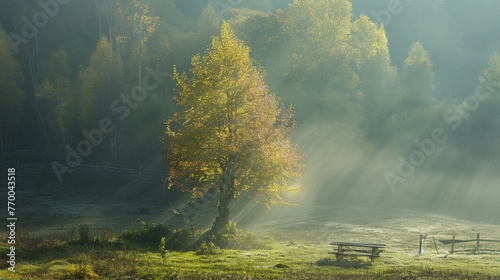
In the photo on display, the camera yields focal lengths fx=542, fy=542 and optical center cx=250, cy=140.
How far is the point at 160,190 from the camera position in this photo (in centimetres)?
5947

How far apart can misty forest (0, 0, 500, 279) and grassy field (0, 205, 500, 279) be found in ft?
0.45

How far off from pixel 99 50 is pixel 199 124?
44.2m

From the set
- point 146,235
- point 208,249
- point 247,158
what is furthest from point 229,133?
point 208,249

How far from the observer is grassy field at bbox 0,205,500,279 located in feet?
67.4

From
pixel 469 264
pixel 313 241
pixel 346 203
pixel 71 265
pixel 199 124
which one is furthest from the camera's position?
pixel 346 203

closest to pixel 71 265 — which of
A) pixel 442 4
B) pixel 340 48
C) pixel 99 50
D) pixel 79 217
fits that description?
pixel 79 217

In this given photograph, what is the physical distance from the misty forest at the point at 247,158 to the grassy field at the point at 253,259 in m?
0.14

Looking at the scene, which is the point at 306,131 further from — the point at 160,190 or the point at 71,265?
the point at 71,265

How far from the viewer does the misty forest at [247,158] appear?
26.3 metres

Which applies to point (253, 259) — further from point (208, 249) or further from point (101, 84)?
point (101, 84)

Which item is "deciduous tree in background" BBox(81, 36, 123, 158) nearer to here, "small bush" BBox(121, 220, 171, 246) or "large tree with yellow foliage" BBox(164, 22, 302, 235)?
"large tree with yellow foliage" BBox(164, 22, 302, 235)

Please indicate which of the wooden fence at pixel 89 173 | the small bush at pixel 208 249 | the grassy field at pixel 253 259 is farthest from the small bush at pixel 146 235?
the wooden fence at pixel 89 173

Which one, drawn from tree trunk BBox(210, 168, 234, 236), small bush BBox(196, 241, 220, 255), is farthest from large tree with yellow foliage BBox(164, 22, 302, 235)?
small bush BBox(196, 241, 220, 255)

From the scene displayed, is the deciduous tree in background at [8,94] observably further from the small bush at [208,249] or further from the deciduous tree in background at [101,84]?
the small bush at [208,249]
